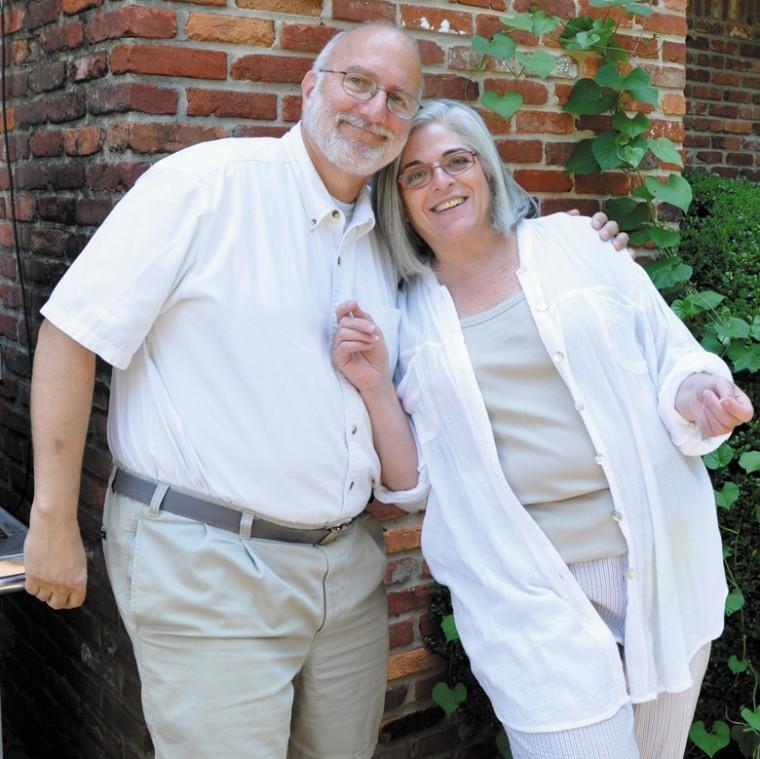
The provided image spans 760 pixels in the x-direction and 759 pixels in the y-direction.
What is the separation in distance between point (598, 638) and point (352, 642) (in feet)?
1.74

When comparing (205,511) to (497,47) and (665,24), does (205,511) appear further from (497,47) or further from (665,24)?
(665,24)

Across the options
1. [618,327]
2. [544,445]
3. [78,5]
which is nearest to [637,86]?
[618,327]

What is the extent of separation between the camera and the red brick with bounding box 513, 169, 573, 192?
2.86 meters

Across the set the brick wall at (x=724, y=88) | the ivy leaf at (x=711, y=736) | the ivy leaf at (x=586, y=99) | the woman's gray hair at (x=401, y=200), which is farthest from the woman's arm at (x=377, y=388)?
the brick wall at (x=724, y=88)

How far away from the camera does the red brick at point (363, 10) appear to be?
2451 mm

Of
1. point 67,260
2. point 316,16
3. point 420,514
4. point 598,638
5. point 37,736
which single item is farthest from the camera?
point 37,736

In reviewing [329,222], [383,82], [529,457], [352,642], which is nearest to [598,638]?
[529,457]

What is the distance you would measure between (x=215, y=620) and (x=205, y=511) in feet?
0.69

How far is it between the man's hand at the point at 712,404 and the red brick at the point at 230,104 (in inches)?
45.3

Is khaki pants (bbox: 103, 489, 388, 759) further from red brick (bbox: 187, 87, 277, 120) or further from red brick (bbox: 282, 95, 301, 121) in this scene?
red brick (bbox: 282, 95, 301, 121)

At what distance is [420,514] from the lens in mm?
2760

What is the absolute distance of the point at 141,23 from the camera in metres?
2.18

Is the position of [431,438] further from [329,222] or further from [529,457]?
[329,222]

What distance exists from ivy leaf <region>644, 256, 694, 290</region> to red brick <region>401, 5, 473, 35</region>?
93 cm
